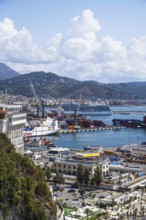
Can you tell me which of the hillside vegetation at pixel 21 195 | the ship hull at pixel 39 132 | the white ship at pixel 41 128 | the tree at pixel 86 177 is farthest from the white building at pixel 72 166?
the white ship at pixel 41 128

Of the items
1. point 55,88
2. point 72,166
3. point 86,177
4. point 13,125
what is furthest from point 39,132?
point 55,88

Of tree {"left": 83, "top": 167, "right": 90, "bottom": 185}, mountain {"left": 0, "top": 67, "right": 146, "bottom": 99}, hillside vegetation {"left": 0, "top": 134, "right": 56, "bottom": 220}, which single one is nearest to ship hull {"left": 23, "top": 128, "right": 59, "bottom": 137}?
tree {"left": 83, "top": 167, "right": 90, "bottom": 185}

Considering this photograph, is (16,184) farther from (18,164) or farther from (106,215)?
(106,215)

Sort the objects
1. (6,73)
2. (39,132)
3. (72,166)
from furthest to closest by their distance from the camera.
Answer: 1. (6,73)
2. (39,132)
3. (72,166)

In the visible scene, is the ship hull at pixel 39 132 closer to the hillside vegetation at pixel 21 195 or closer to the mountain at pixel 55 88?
the hillside vegetation at pixel 21 195

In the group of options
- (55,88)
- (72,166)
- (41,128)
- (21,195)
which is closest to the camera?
(21,195)

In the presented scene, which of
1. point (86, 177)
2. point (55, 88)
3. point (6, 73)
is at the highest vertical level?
point (6, 73)

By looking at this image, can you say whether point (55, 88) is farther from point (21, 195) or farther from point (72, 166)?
point (21, 195)
